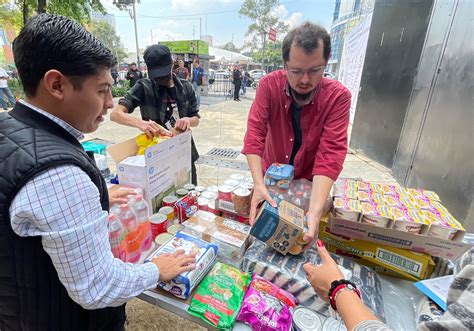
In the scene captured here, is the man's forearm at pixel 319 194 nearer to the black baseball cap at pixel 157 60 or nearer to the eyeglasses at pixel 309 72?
the eyeglasses at pixel 309 72

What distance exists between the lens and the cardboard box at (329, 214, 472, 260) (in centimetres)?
109

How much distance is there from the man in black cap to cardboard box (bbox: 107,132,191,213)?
0.54m

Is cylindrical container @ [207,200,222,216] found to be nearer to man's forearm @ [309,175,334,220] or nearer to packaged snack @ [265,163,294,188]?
packaged snack @ [265,163,294,188]

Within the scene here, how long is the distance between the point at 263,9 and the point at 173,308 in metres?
35.8

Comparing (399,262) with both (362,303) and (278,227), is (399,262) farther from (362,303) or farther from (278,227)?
(278,227)

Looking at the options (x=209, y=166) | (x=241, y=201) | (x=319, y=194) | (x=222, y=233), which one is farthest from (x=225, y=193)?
(x=209, y=166)

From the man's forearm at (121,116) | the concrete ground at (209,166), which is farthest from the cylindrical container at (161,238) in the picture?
the concrete ground at (209,166)

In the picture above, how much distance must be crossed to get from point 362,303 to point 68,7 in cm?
1091

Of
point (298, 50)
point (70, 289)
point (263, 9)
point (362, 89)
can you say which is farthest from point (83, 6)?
point (263, 9)

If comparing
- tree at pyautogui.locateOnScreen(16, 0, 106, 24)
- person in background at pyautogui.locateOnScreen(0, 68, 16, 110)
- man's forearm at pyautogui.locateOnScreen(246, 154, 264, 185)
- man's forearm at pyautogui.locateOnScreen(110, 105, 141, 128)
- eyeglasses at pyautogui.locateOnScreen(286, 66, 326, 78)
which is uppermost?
tree at pyautogui.locateOnScreen(16, 0, 106, 24)

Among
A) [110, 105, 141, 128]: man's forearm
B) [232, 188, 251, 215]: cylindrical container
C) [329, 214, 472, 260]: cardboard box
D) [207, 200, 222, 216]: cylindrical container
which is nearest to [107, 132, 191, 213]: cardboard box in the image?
[207, 200, 222, 216]: cylindrical container

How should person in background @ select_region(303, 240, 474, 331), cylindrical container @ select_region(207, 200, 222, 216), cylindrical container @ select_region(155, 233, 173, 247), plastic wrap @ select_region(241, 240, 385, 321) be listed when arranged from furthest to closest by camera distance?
cylindrical container @ select_region(207, 200, 222, 216)
cylindrical container @ select_region(155, 233, 173, 247)
plastic wrap @ select_region(241, 240, 385, 321)
person in background @ select_region(303, 240, 474, 331)

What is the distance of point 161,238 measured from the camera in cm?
124

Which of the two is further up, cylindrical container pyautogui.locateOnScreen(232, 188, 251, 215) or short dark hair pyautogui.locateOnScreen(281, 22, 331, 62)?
short dark hair pyautogui.locateOnScreen(281, 22, 331, 62)
